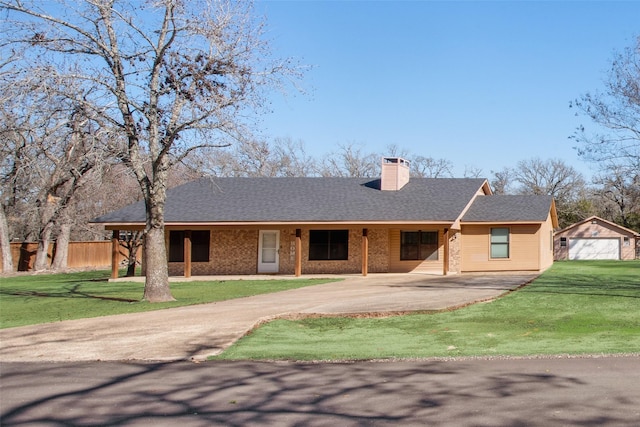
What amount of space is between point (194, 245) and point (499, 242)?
42.5 ft

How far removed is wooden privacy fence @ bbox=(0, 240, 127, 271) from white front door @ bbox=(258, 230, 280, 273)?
38.9ft

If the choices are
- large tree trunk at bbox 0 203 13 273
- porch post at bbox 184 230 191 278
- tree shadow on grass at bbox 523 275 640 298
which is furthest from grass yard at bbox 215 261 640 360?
large tree trunk at bbox 0 203 13 273

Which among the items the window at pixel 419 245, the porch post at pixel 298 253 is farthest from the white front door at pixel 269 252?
the window at pixel 419 245

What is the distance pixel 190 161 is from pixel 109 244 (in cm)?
2638

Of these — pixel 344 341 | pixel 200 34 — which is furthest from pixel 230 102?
pixel 344 341

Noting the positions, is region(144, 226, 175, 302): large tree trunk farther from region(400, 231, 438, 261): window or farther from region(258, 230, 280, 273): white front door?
region(400, 231, 438, 261): window

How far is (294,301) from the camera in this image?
1775 centimetres

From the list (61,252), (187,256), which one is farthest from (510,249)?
(61,252)

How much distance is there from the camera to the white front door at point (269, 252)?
29.0m

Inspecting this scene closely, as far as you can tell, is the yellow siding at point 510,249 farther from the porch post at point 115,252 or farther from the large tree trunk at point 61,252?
the large tree trunk at point 61,252

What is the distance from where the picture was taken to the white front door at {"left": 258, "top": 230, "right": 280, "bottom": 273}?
2898 centimetres

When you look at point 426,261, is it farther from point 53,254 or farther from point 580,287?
point 53,254

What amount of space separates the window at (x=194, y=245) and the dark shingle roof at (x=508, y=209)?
10955 mm

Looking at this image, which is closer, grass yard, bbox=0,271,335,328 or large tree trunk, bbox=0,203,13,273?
grass yard, bbox=0,271,335,328
